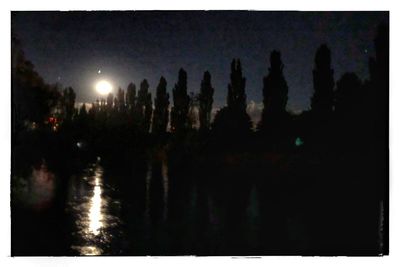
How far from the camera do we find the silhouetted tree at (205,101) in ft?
12.0

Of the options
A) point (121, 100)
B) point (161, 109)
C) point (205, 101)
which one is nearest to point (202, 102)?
point (205, 101)

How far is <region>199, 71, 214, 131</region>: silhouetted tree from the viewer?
12.0 feet

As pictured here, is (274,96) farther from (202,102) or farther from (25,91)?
(25,91)

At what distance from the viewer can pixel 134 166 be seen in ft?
12.0

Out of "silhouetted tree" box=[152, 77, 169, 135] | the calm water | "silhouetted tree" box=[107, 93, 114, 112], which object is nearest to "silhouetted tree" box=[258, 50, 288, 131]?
the calm water

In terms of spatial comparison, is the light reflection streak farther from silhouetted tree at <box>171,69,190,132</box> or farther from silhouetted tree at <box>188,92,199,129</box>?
silhouetted tree at <box>188,92,199,129</box>

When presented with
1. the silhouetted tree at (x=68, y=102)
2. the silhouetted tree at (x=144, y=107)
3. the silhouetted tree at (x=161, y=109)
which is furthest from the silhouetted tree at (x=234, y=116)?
the silhouetted tree at (x=68, y=102)

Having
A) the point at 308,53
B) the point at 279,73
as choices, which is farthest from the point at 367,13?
the point at 279,73

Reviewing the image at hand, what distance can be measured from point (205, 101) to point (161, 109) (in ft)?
1.00

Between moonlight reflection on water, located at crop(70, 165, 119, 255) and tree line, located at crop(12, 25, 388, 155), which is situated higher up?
tree line, located at crop(12, 25, 388, 155)

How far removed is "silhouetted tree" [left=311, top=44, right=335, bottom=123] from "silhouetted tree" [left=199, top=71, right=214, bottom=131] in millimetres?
699

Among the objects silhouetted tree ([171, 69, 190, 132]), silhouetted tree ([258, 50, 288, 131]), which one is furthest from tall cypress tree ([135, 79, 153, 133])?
silhouetted tree ([258, 50, 288, 131])

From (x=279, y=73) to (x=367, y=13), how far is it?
718 millimetres
